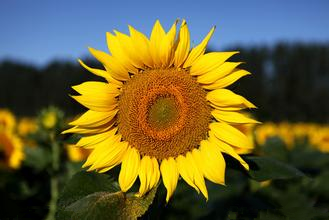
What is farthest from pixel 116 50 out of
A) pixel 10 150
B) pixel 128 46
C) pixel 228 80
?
pixel 10 150

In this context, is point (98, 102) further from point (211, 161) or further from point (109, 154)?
point (211, 161)

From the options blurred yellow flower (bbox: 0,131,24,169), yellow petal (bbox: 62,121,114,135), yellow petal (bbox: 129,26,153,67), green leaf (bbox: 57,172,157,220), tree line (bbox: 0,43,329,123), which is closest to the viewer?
green leaf (bbox: 57,172,157,220)

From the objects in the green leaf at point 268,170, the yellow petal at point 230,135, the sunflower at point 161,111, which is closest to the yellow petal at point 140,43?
the sunflower at point 161,111

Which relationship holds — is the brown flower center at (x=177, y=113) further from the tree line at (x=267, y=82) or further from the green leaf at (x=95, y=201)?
the tree line at (x=267, y=82)

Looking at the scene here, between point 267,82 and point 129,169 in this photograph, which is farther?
point 267,82

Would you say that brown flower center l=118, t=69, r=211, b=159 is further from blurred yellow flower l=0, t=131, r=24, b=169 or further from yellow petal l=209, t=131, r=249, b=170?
blurred yellow flower l=0, t=131, r=24, b=169

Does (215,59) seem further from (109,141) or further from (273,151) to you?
(273,151)

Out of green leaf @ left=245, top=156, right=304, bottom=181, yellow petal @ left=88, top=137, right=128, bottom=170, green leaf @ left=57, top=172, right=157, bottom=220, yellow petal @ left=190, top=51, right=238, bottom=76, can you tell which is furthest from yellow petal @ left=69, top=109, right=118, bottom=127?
green leaf @ left=245, top=156, right=304, bottom=181
